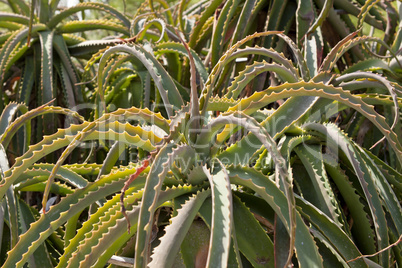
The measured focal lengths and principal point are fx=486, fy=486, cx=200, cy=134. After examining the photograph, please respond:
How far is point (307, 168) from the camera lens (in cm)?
83

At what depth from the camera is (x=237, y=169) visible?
0.72 meters

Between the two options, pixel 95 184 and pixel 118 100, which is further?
pixel 118 100

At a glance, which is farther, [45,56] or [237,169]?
[45,56]

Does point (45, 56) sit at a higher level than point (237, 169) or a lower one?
higher

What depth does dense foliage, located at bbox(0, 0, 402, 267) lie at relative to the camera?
0.65 meters

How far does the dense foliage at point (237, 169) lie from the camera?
65 centimetres

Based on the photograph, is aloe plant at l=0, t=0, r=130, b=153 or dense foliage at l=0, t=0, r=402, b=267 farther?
aloe plant at l=0, t=0, r=130, b=153

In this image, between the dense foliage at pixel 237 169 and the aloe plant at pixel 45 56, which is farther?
the aloe plant at pixel 45 56

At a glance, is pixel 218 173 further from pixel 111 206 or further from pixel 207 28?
pixel 207 28

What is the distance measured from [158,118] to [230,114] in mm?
122

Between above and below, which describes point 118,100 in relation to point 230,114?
below

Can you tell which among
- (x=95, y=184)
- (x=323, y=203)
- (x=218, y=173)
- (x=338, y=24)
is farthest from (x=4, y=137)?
(x=338, y=24)

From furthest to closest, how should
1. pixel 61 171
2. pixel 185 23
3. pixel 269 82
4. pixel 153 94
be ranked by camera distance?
pixel 185 23 → pixel 153 94 → pixel 269 82 → pixel 61 171

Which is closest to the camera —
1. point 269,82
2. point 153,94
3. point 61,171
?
point 61,171
